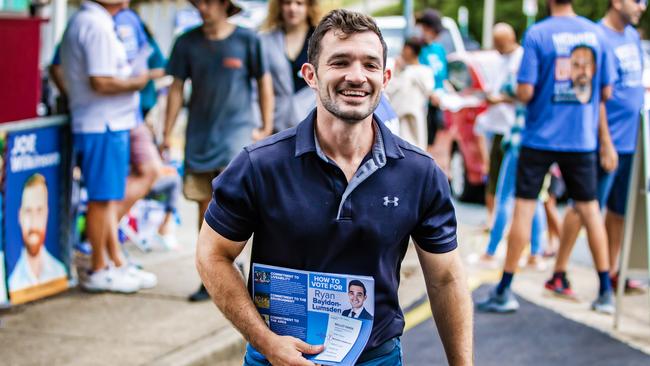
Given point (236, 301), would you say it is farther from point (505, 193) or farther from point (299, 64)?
point (505, 193)

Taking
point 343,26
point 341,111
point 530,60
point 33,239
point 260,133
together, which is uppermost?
point 343,26

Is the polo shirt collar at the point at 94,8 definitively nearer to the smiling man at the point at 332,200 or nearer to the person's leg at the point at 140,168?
the person's leg at the point at 140,168

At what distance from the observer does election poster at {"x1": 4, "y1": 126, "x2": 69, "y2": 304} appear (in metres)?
6.84

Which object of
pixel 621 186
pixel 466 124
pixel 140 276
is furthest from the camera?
pixel 466 124

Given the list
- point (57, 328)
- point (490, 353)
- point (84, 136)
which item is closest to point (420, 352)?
point (490, 353)

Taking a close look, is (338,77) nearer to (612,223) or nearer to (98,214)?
(98,214)

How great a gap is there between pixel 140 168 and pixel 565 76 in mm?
2925

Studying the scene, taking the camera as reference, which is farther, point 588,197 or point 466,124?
point 466,124

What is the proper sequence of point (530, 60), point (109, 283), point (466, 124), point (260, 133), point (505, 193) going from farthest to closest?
point (466, 124) → point (505, 193) → point (109, 283) → point (260, 133) → point (530, 60)

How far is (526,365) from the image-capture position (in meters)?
6.16

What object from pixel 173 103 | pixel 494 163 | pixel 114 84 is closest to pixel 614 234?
pixel 494 163

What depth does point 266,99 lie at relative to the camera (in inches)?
276

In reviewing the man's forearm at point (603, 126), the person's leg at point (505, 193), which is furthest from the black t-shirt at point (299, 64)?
the person's leg at point (505, 193)

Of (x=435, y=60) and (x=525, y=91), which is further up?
(x=525, y=91)
